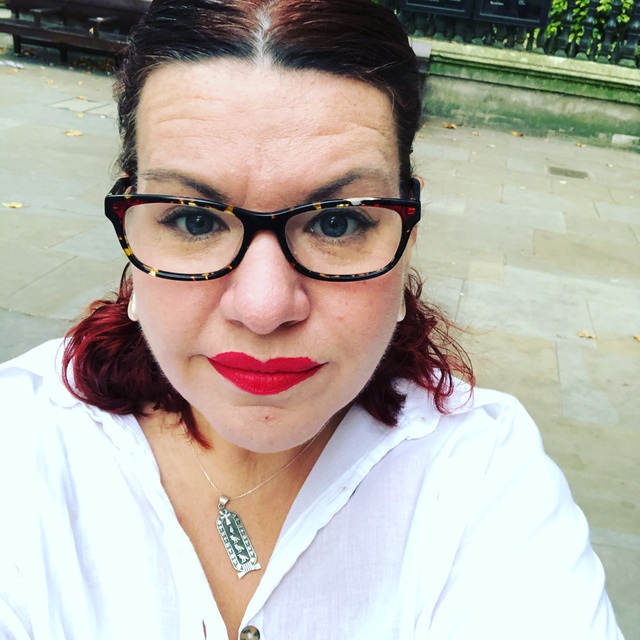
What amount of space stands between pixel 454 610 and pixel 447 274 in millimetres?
4158

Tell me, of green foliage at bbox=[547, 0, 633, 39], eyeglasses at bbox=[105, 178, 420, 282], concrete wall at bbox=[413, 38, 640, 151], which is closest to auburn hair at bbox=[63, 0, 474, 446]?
eyeglasses at bbox=[105, 178, 420, 282]

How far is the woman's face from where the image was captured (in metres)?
1.15

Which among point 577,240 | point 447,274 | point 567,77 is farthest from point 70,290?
point 567,77

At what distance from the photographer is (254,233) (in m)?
1.18

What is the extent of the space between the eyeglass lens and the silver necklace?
47 centimetres

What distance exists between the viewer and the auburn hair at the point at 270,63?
3.92 ft

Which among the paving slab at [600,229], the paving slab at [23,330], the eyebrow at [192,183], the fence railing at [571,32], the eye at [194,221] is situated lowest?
the paving slab at [600,229]

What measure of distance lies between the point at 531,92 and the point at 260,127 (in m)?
10.3

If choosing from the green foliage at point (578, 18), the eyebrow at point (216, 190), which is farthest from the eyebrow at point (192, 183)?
the green foliage at point (578, 18)

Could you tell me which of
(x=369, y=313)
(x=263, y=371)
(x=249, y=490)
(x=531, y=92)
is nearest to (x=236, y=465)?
(x=249, y=490)

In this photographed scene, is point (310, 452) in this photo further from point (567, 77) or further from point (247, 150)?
point (567, 77)

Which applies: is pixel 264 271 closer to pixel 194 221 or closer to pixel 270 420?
pixel 194 221

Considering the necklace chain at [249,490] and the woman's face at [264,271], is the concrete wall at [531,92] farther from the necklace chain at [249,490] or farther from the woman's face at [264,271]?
the woman's face at [264,271]

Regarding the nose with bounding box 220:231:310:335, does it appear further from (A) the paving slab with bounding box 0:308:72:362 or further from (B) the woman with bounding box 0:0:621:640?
(A) the paving slab with bounding box 0:308:72:362
